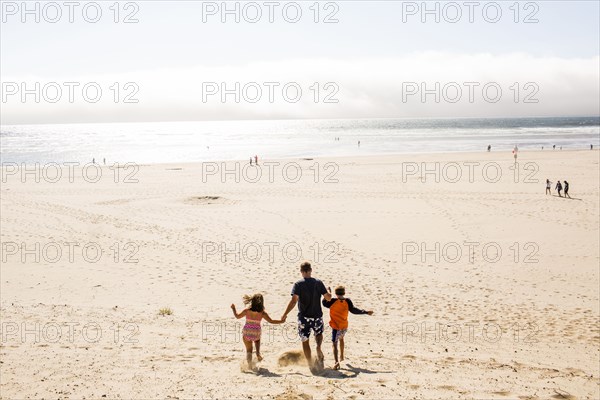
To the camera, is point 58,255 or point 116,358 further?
point 58,255

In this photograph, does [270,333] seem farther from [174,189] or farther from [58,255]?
[174,189]

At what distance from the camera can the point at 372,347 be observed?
350 inches

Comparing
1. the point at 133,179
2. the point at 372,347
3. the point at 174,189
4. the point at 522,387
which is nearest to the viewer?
the point at 522,387

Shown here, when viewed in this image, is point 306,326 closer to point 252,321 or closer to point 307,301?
point 307,301

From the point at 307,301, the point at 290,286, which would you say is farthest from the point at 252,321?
the point at 290,286

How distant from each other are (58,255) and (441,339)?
46.6 ft

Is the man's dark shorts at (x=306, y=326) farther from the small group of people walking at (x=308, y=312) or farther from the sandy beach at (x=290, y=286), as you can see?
the sandy beach at (x=290, y=286)

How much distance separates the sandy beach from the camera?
288 inches

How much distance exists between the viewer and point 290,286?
13.1m

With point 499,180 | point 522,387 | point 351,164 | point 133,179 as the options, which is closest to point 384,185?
point 499,180

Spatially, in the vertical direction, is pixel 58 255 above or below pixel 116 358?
above

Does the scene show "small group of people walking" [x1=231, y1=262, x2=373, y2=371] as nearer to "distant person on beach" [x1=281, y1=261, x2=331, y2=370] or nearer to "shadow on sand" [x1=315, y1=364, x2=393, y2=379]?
"distant person on beach" [x1=281, y1=261, x2=331, y2=370]

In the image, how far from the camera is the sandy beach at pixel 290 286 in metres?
7.31

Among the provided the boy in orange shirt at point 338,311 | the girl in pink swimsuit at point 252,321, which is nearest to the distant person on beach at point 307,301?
the boy in orange shirt at point 338,311
